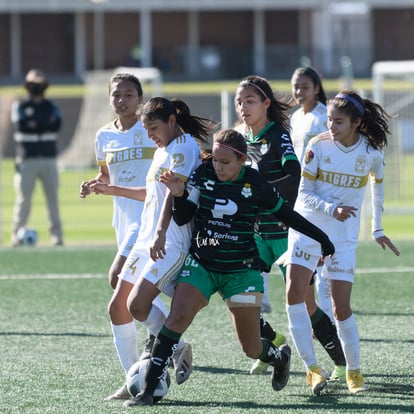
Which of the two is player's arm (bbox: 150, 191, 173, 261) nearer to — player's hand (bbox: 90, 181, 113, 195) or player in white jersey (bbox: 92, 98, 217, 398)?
player in white jersey (bbox: 92, 98, 217, 398)

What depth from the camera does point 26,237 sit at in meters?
15.0

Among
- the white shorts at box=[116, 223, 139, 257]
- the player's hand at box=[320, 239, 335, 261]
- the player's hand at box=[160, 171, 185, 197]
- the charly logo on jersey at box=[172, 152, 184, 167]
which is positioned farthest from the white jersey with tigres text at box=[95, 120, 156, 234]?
the player's hand at box=[320, 239, 335, 261]

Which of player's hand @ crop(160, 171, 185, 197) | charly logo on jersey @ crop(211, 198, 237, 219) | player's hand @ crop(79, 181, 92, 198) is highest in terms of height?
player's hand @ crop(160, 171, 185, 197)

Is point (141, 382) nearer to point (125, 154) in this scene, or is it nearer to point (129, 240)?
point (129, 240)

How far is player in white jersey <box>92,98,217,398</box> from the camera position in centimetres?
637

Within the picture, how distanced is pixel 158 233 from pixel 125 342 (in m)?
0.82

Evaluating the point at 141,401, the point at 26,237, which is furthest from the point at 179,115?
the point at 26,237

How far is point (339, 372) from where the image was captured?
708cm

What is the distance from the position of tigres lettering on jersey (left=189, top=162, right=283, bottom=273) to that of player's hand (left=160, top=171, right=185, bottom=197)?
0.41 ft

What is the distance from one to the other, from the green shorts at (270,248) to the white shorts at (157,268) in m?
1.02

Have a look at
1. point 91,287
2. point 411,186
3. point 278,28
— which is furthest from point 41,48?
point 91,287

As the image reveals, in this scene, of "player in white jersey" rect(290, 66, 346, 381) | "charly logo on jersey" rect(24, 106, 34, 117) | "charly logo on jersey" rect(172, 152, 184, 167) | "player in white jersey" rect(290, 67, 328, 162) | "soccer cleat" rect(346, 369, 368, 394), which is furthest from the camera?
"charly logo on jersey" rect(24, 106, 34, 117)

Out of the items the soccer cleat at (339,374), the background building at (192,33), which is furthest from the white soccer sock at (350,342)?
the background building at (192,33)

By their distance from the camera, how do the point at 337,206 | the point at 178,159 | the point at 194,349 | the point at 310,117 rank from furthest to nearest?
the point at 310,117 < the point at 194,349 < the point at 337,206 < the point at 178,159
